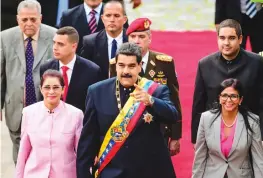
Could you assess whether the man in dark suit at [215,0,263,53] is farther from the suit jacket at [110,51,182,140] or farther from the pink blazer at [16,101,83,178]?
the pink blazer at [16,101,83,178]

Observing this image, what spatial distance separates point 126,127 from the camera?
671 cm

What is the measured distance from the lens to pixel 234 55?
756 centimetres

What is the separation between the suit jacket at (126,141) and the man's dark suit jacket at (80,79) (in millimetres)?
956

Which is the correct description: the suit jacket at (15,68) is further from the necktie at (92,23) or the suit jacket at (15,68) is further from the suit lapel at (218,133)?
the suit lapel at (218,133)

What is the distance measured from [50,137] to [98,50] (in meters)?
1.50

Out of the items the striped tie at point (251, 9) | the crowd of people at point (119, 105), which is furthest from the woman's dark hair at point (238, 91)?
Answer: the striped tie at point (251, 9)

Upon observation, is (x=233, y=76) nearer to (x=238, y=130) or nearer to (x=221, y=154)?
(x=238, y=130)

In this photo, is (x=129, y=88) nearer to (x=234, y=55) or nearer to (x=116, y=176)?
(x=116, y=176)

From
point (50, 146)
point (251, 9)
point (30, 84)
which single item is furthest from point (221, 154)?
point (251, 9)

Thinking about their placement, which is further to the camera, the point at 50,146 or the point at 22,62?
the point at 22,62

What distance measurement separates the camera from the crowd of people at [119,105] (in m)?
6.71

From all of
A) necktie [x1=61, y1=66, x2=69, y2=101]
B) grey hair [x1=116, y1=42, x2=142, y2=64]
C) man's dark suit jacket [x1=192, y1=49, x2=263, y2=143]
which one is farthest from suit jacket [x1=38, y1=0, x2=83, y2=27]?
grey hair [x1=116, y1=42, x2=142, y2=64]

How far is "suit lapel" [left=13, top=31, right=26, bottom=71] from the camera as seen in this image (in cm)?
848

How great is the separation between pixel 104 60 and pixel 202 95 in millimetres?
1124
